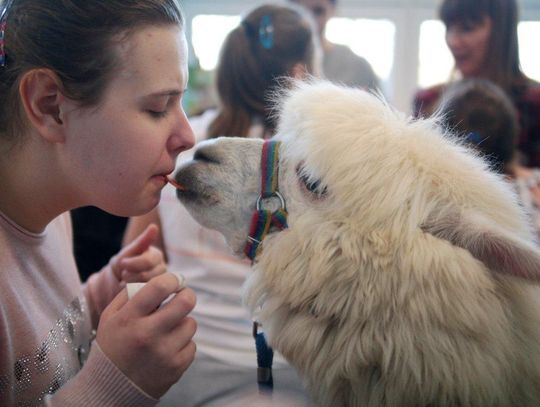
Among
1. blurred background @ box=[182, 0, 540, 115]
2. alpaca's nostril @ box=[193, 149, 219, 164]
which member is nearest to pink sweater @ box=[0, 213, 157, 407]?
alpaca's nostril @ box=[193, 149, 219, 164]

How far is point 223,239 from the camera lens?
3.57 feet

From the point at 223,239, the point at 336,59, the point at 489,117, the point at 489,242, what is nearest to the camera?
the point at 489,242

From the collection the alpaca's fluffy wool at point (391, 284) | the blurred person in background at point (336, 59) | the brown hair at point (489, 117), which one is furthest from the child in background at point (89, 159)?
the blurred person in background at point (336, 59)

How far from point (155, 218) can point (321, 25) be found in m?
1.24

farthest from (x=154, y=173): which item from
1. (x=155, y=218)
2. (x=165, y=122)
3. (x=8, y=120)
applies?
(x=155, y=218)

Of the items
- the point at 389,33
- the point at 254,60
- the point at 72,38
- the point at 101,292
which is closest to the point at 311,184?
the point at 72,38

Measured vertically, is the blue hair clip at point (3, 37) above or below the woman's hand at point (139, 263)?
above

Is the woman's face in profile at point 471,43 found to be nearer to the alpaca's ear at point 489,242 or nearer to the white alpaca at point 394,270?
the white alpaca at point 394,270

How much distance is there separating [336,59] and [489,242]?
5.21 ft

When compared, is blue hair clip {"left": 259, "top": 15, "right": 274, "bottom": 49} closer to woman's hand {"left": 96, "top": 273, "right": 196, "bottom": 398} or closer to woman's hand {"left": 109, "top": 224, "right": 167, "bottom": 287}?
woman's hand {"left": 109, "top": 224, "right": 167, "bottom": 287}

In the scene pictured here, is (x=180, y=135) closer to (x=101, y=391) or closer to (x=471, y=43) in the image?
(x=101, y=391)

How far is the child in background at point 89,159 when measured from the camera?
27.4 inches

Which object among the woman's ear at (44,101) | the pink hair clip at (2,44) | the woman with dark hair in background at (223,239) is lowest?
the woman with dark hair in background at (223,239)

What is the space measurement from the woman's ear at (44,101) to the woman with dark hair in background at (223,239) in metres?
0.32
